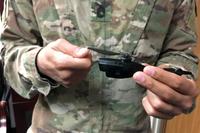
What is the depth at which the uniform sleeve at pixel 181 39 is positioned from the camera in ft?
2.18

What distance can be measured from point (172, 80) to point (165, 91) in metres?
0.02

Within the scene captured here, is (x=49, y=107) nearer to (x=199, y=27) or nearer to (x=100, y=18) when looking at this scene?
(x=100, y=18)

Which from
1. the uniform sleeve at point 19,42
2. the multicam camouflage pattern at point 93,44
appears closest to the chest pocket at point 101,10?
the multicam camouflage pattern at point 93,44

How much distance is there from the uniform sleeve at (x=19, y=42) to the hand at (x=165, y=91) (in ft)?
0.67

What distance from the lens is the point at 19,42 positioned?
65cm

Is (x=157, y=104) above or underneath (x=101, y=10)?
underneath

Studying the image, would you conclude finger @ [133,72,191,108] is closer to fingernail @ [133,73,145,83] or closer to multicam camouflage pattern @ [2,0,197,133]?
fingernail @ [133,73,145,83]

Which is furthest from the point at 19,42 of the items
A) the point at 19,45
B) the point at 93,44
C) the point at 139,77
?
the point at 139,77

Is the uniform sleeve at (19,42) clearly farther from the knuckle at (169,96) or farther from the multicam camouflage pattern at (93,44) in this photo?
the knuckle at (169,96)

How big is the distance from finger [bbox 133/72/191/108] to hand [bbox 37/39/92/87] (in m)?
0.08

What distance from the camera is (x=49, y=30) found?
628mm

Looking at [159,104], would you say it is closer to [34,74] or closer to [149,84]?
[149,84]

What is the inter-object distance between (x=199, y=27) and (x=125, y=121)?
0.83 meters

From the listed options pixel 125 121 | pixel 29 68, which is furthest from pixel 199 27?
pixel 29 68
